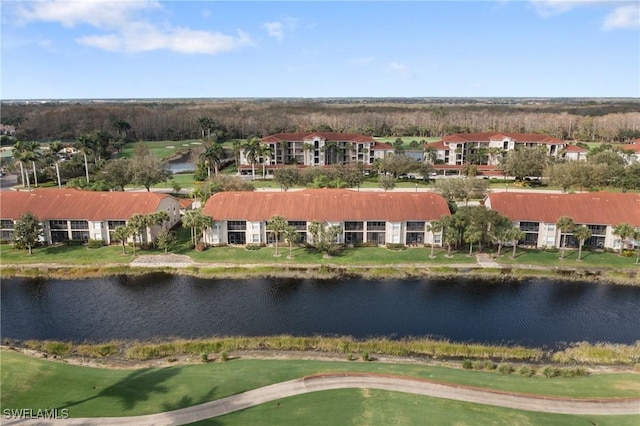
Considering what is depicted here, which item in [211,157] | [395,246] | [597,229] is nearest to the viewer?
[597,229]

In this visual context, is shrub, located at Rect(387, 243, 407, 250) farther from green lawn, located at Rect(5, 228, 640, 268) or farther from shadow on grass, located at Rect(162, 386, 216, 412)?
shadow on grass, located at Rect(162, 386, 216, 412)

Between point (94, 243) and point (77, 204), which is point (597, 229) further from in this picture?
point (77, 204)

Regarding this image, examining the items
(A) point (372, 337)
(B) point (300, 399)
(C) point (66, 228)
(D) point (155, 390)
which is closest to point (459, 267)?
(A) point (372, 337)

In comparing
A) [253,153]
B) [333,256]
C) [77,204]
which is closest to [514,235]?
[333,256]

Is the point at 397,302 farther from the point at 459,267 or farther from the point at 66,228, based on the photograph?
the point at 66,228

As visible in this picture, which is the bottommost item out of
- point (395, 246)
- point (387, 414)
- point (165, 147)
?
point (387, 414)
